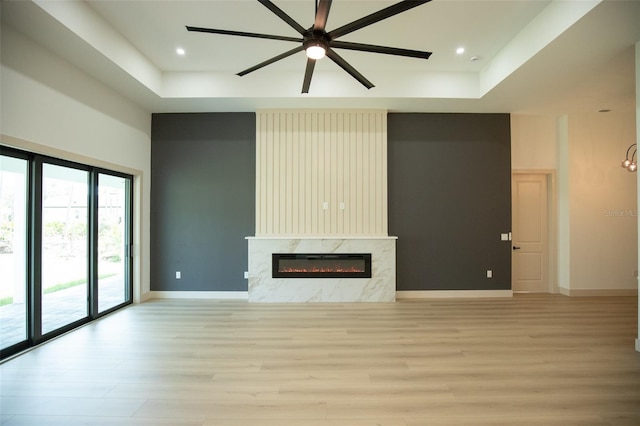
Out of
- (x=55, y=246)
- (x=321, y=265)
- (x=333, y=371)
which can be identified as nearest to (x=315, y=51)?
(x=333, y=371)

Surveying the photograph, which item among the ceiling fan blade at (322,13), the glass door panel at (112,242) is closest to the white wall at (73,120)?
the glass door panel at (112,242)

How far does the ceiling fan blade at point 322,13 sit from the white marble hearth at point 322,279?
340 centimetres

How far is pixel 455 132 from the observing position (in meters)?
5.50

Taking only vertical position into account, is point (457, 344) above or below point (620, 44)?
below

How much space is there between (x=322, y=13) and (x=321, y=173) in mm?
3285

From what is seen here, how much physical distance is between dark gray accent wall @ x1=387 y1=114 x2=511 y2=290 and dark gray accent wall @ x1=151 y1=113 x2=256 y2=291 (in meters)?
2.69

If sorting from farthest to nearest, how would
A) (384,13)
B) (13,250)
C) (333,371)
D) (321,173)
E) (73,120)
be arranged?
1. (321,173)
2. (73,120)
3. (13,250)
4. (333,371)
5. (384,13)

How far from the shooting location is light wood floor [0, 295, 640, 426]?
220 centimetres

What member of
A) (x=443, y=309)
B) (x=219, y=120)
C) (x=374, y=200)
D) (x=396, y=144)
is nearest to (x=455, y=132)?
(x=396, y=144)

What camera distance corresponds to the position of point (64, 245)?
12.4 feet

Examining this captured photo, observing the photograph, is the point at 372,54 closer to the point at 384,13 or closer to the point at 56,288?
the point at 384,13

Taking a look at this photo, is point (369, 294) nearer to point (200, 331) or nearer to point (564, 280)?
point (200, 331)

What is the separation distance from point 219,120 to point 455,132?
4250 mm

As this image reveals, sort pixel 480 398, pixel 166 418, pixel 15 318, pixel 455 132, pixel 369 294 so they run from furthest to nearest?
1. pixel 455 132
2. pixel 369 294
3. pixel 15 318
4. pixel 480 398
5. pixel 166 418
